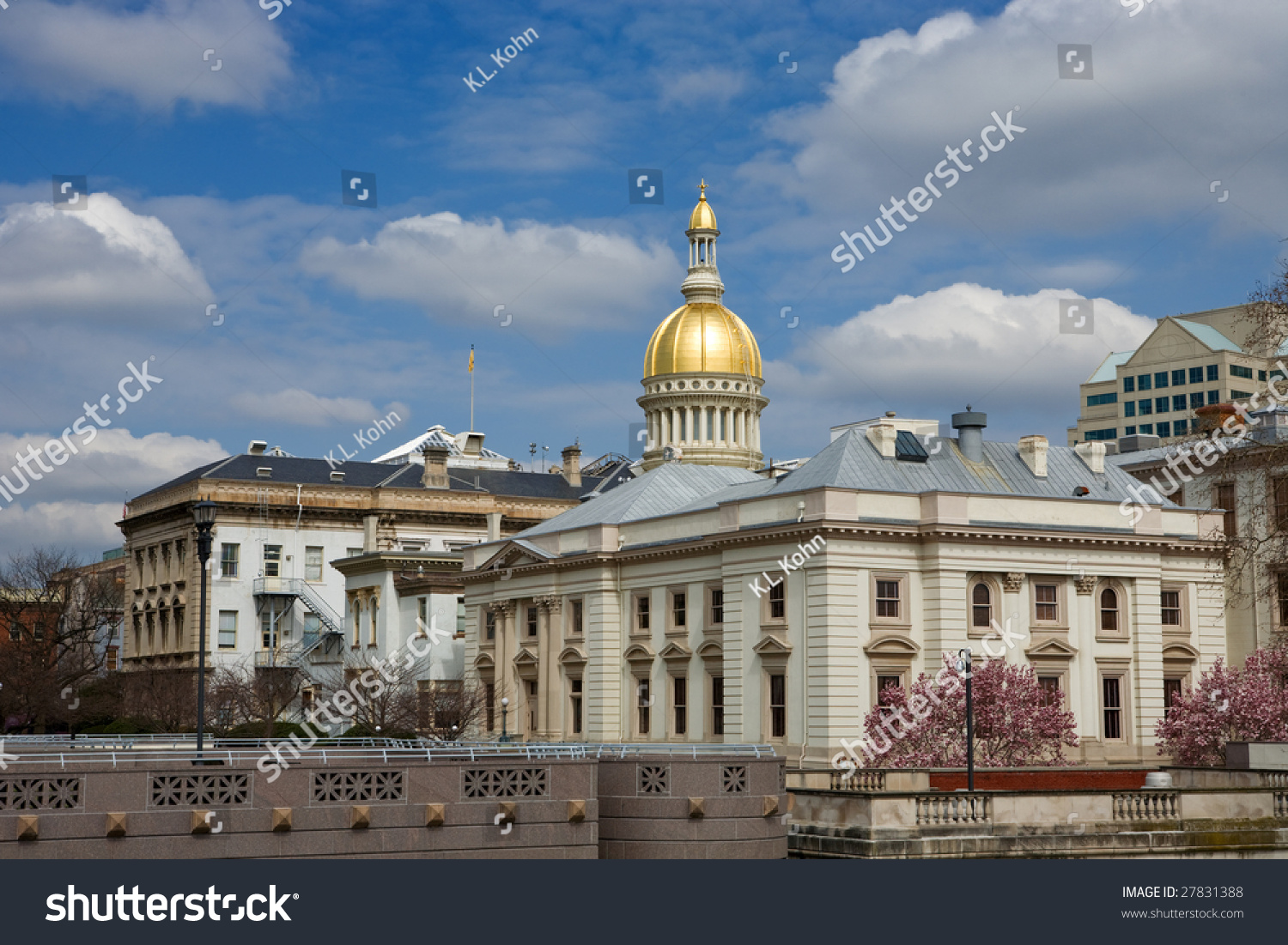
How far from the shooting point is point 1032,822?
3806 centimetres

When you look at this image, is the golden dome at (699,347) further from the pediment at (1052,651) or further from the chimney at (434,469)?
the pediment at (1052,651)

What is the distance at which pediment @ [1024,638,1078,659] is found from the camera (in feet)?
197

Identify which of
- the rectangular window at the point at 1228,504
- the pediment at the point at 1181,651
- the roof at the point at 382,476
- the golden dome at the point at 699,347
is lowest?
the pediment at the point at 1181,651

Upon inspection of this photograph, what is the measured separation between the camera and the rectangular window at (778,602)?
59.9 m

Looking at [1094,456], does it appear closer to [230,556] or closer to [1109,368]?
[230,556]

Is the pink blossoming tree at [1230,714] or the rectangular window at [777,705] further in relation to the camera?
the rectangular window at [777,705]

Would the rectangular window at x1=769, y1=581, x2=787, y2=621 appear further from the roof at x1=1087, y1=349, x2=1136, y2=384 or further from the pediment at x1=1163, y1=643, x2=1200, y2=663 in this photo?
the roof at x1=1087, y1=349, x2=1136, y2=384

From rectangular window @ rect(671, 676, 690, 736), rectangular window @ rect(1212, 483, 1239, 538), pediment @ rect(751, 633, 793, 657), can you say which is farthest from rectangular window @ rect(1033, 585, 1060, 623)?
rectangular window @ rect(671, 676, 690, 736)

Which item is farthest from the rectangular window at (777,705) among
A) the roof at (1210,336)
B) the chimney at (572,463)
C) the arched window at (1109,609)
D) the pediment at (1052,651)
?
the roof at (1210,336)

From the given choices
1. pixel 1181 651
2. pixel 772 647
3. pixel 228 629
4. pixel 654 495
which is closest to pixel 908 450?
pixel 772 647

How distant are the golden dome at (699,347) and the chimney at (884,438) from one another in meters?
40.9

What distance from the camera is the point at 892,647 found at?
58.2m

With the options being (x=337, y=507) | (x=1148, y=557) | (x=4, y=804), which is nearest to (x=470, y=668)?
(x=337, y=507)
